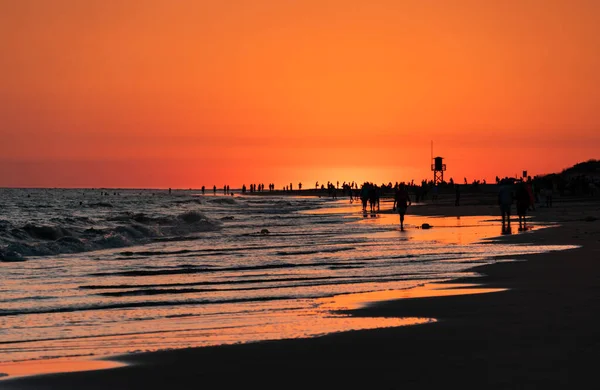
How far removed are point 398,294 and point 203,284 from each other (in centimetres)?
430

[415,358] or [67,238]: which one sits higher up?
[67,238]

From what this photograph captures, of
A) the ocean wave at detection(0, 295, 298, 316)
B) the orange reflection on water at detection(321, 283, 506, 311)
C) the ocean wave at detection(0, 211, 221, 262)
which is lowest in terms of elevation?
the ocean wave at detection(0, 295, 298, 316)

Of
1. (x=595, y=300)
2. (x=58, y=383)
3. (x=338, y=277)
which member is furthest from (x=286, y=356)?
(x=338, y=277)

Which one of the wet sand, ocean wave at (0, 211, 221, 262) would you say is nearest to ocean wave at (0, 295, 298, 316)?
the wet sand

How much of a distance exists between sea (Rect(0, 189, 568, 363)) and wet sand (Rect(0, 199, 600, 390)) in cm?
74

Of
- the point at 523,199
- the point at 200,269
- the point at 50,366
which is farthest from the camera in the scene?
the point at 523,199

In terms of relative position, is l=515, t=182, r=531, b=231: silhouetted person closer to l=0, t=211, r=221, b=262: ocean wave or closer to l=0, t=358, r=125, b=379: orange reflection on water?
l=0, t=211, r=221, b=262: ocean wave

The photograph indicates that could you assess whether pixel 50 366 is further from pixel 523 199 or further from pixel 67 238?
pixel 523 199

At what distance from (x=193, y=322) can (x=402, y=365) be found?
4.15m

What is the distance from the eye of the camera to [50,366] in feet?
28.4

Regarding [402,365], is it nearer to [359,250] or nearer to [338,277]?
[338,277]

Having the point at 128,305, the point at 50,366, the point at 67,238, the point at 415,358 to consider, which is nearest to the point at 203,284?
the point at 128,305

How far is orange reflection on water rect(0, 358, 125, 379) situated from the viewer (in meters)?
8.37

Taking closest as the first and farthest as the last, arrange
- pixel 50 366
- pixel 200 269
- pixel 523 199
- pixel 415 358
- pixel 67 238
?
pixel 415 358 → pixel 50 366 → pixel 200 269 → pixel 67 238 → pixel 523 199
